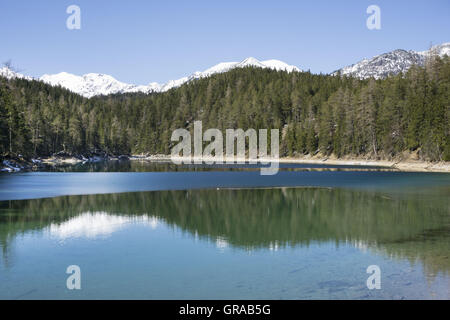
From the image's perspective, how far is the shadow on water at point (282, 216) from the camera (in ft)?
69.3

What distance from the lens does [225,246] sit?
68.0ft

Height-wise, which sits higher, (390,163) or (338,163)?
(390,163)

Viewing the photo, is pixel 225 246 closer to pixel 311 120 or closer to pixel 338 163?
pixel 338 163

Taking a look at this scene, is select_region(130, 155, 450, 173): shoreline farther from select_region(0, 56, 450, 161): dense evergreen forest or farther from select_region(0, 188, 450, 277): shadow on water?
select_region(0, 188, 450, 277): shadow on water

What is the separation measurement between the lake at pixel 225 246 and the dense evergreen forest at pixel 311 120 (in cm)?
4606

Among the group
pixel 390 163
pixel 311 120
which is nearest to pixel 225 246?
pixel 390 163

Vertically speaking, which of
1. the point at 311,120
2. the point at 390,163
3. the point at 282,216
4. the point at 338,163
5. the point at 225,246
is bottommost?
the point at 225,246

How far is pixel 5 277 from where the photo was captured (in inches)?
611

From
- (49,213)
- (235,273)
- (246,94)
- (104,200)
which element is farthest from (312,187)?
(246,94)

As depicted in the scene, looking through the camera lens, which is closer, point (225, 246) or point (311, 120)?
point (225, 246)

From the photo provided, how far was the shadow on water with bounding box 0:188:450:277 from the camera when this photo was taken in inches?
831

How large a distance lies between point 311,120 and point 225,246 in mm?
119700

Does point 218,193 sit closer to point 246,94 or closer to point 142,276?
point 142,276

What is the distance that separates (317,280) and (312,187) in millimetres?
32935
